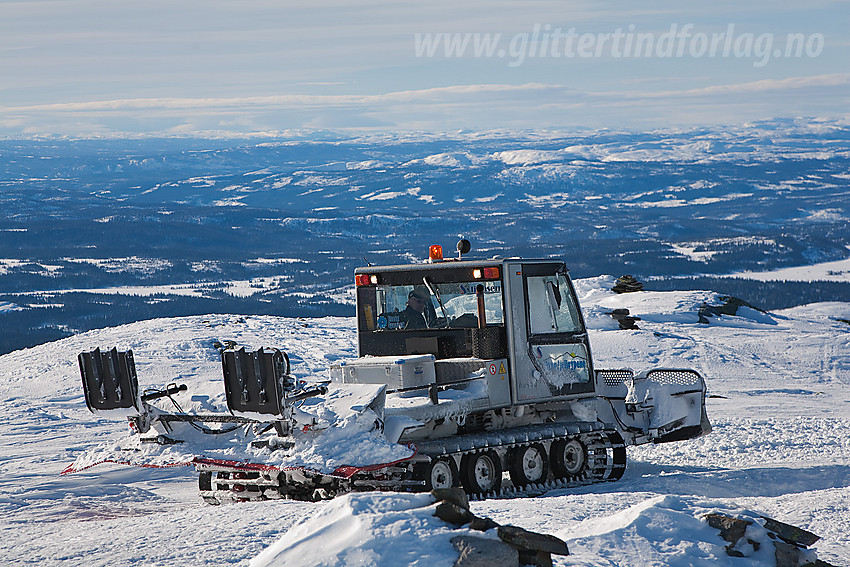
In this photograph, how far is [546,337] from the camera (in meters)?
10.7

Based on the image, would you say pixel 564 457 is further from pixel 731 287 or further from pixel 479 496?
pixel 731 287

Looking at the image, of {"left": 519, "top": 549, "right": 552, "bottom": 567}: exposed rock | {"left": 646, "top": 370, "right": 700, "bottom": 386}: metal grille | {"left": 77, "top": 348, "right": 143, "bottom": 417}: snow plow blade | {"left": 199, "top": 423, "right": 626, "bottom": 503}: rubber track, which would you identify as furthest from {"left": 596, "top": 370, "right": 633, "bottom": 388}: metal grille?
{"left": 519, "top": 549, "right": 552, "bottom": 567}: exposed rock

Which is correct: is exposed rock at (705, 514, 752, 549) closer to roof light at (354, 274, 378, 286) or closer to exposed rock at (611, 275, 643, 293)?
roof light at (354, 274, 378, 286)

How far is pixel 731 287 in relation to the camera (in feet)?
361

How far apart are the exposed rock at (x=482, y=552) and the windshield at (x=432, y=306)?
15.9 ft

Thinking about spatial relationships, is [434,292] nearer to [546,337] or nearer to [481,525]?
[546,337]

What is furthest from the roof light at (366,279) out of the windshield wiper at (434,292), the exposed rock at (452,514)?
the exposed rock at (452,514)

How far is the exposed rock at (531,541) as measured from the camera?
5.77 m

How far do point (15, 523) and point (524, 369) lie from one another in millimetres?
5201

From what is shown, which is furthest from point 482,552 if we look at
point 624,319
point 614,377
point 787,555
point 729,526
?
point 624,319

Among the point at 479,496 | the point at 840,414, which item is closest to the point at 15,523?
the point at 479,496

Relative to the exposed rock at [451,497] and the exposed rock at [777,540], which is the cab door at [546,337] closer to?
the exposed rock at [777,540]

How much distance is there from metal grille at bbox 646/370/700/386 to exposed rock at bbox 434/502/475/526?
6.67 meters

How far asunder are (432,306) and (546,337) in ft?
4.22
